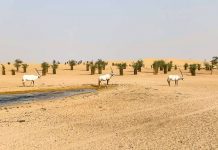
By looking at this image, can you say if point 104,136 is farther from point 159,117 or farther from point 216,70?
point 216,70

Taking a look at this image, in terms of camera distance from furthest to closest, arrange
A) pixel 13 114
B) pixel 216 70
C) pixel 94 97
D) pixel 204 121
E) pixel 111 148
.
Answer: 1. pixel 216 70
2. pixel 94 97
3. pixel 13 114
4. pixel 204 121
5. pixel 111 148

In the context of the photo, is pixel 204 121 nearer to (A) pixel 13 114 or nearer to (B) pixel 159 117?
(B) pixel 159 117

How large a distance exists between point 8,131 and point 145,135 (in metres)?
5.35

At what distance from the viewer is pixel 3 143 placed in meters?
15.8

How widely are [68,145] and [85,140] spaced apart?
90 centimetres

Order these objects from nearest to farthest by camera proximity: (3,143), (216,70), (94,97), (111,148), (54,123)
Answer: (111,148), (3,143), (54,123), (94,97), (216,70)

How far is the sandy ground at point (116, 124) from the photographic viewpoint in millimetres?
15219

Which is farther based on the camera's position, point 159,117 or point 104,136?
point 159,117

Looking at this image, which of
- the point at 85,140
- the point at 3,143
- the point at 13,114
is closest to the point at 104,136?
the point at 85,140

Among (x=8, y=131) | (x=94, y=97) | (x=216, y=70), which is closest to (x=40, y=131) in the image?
(x=8, y=131)

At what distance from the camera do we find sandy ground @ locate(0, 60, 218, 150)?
15.2 meters

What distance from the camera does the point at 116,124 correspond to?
18672 mm

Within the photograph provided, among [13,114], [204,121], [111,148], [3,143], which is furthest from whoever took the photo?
[13,114]

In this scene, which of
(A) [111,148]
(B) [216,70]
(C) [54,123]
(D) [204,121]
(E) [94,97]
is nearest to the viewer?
(A) [111,148]
